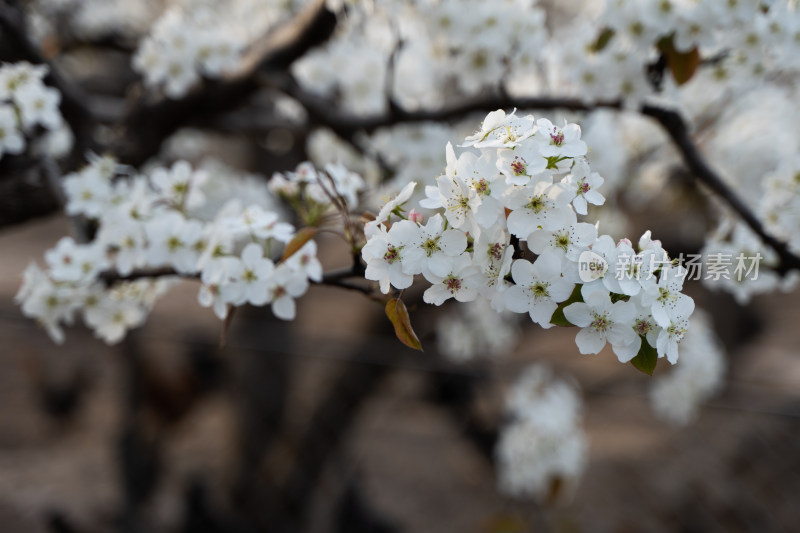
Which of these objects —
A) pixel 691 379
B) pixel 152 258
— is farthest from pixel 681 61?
pixel 691 379

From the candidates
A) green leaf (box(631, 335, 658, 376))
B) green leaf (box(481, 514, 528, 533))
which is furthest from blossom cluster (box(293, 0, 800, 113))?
green leaf (box(481, 514, 528, 533))

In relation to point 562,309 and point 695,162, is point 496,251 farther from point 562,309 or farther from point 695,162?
point 695,162

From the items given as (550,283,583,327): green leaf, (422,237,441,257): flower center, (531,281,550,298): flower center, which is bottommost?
(550,283,583,327): green leaf

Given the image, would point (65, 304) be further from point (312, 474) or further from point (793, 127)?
point (793, 127)

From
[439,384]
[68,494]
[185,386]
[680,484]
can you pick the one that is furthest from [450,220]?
[185,386]

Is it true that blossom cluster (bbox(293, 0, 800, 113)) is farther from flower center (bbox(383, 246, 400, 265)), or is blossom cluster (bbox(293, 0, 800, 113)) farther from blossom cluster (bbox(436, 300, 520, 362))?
blossom cluster (bbox(436, 300, 520, 362))
